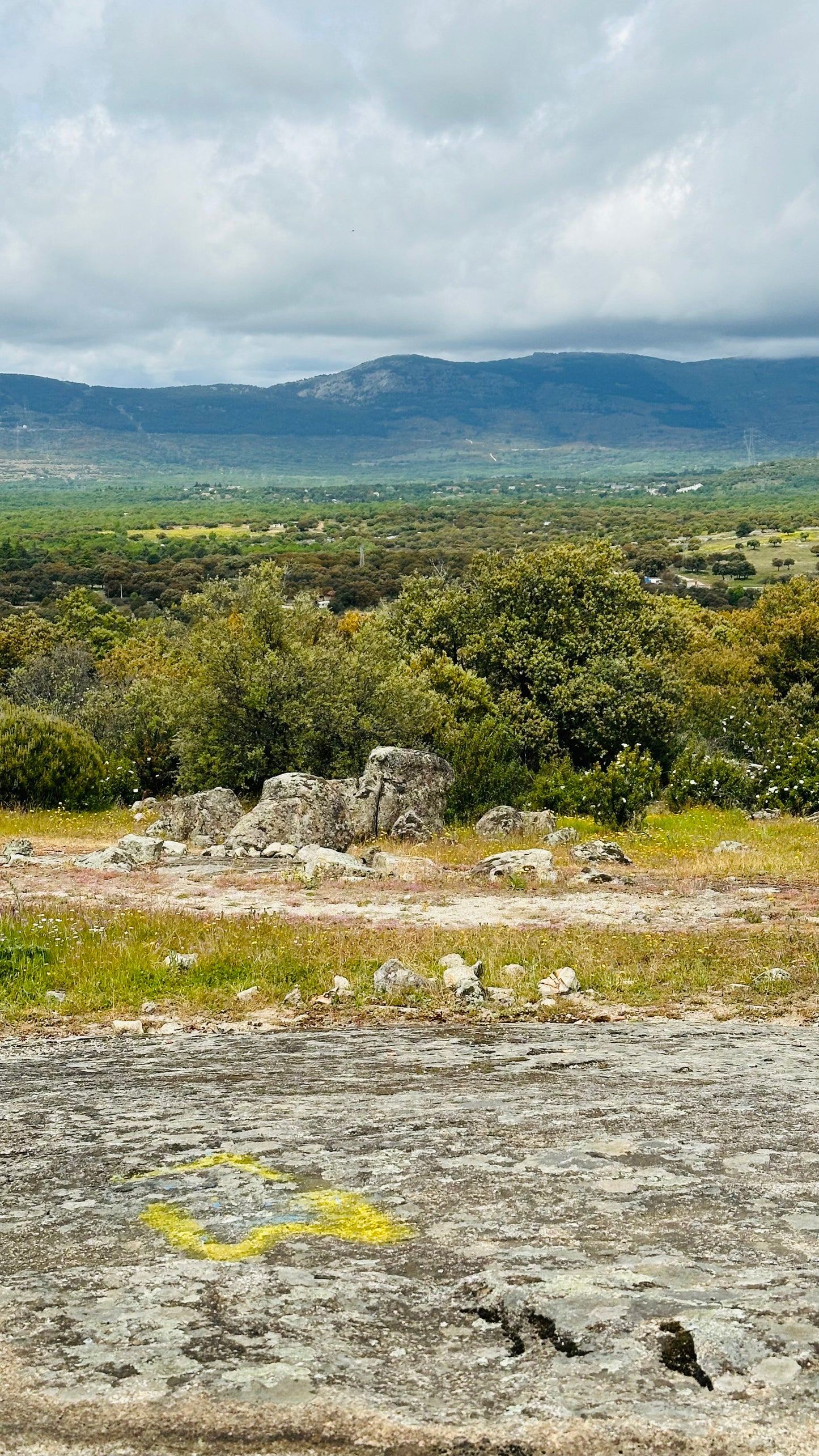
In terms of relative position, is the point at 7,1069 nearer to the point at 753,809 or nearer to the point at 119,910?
the point at 119,910

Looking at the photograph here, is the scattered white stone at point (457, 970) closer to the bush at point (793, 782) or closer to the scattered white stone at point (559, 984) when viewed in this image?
the scattered white stone at point (559, 984)

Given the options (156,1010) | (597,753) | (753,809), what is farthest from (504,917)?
(597,753)

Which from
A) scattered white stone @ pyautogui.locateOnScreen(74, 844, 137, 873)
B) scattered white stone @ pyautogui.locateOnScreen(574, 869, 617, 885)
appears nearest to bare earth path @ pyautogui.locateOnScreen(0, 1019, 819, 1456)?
scattered white stone @ pyautogui.locateOnScreen(574, 869, 617, 885)

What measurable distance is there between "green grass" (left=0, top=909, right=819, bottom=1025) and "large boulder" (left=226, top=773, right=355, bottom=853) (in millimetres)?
9861

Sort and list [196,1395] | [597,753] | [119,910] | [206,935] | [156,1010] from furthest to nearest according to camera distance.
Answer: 1. [597,753]
2. [119,910]
3. [206,935]
4. [156,1010]
5. [196,1395]

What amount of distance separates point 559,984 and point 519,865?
8670mm

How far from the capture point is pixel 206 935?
1403cm

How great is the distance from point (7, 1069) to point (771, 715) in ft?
164

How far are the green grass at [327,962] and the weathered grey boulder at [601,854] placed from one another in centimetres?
755

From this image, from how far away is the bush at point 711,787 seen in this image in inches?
1358

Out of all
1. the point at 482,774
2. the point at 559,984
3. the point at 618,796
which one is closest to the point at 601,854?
the point at 618,796

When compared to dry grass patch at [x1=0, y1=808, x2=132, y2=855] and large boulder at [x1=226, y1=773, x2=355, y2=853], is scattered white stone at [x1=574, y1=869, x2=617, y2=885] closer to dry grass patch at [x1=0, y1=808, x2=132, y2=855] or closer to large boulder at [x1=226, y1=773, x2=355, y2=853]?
large boulder at [x1=226, y1=773, x2=355, y2=853]

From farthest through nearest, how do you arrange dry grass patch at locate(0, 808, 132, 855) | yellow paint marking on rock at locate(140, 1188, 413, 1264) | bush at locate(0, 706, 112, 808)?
bush at locate(0, 706, 112, 808) → dry grass patch at locate(0, 808, 132, 855) → yellow paint marking on rock at locate(140, 1188, 413, 1264)

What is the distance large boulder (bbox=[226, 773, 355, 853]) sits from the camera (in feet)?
82.8
